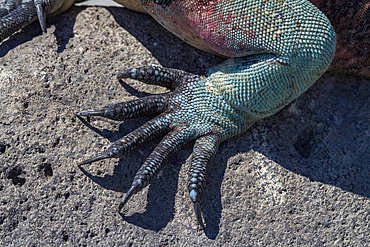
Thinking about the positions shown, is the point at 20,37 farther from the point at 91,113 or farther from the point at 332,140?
the point at 332,140

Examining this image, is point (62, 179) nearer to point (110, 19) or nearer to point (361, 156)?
point (110, 19)

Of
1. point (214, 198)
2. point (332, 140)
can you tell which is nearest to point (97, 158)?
point (214, 198)

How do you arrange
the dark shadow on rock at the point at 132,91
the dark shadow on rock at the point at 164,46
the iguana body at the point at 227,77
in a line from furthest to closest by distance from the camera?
the dark shadow on rock at the point at 164,46 < the dark shadow on rock at the point at 132,91 < the iguana body at the point at 227,77

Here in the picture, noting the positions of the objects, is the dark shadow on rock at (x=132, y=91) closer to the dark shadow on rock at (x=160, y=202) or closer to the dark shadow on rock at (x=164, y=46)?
the dark shadow on rock at (x=164, y=46)

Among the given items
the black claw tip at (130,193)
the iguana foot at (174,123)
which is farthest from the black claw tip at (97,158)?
the black claw tip at (130,193)

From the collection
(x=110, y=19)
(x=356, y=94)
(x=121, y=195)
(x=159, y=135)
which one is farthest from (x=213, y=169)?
(x=110, y=19)
